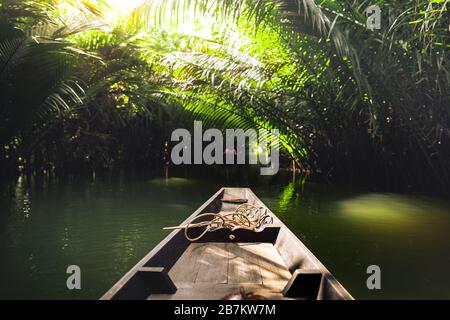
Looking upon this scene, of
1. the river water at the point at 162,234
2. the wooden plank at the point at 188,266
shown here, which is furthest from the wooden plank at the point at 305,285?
the river water at the point at 162,234

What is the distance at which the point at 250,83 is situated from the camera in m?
9.49

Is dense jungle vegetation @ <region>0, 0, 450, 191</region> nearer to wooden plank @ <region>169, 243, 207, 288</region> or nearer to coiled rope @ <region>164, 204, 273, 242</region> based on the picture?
coiled rope @ <region>164, 204, 273, 242</region>

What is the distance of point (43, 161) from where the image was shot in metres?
11.3

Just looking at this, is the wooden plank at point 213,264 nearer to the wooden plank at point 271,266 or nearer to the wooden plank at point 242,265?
the wooden plank at point 242,265

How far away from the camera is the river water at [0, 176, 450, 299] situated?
139 inches

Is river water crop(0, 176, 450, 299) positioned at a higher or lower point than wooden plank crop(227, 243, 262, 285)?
lower

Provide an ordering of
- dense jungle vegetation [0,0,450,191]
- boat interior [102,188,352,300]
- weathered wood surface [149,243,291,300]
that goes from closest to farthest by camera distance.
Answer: boat interior [102,188,352,300]
weathered wood surface [149,243,291,300]
dense jungle vegetation [0,0,450,191]

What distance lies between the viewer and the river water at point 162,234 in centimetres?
353

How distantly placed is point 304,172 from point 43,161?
700 cm

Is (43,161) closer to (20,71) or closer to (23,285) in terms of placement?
(20,71)

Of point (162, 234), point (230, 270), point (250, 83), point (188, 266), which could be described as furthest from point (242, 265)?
point (250, 83)

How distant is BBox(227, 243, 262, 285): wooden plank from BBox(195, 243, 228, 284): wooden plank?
0.04m

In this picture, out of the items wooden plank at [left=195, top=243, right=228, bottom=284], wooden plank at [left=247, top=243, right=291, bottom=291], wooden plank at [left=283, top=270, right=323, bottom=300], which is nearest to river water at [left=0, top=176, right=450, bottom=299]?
wooden plank at [left=247, top=243, right=291, bottom=291]

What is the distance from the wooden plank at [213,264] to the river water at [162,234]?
0.70 m
